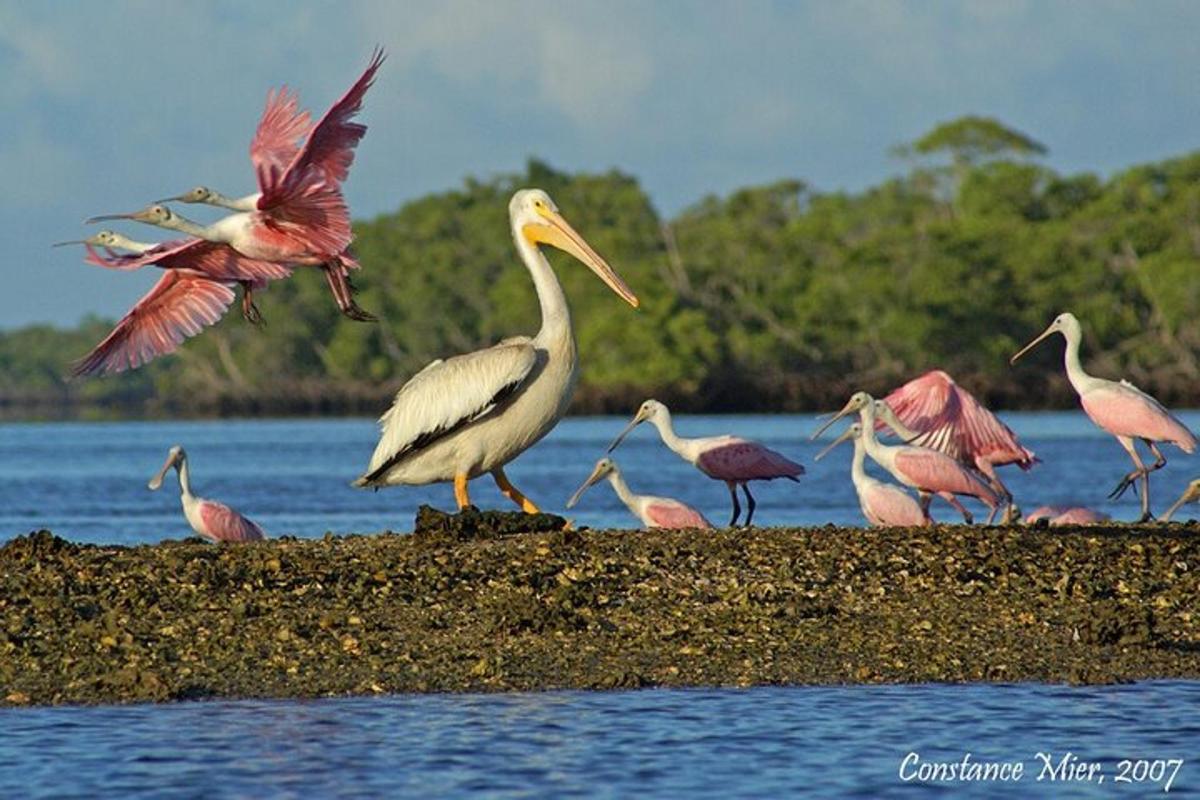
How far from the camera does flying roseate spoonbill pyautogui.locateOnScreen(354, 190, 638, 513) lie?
13.3 metres

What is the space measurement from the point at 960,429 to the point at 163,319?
583 centimetres

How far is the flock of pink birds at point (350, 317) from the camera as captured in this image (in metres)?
12.9

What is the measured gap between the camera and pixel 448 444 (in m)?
13.6

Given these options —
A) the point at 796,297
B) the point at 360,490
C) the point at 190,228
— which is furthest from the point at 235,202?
the point at 796,297

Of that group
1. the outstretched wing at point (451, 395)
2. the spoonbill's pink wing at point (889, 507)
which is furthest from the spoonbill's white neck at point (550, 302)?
the spoonbill's pink wing at point (889, 507)

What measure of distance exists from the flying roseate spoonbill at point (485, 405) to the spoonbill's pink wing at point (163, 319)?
1.39 meters

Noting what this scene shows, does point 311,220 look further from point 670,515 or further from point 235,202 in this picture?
point 670,515

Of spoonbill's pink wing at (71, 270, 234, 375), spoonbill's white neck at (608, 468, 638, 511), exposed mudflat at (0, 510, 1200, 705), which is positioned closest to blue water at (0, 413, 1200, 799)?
exposed mudflat at (0, 510, 1200, 705)

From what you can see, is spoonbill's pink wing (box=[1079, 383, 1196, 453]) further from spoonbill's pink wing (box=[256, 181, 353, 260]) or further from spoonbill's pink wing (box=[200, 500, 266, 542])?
spoonbill's pink wing (box=[200, 500, 266, 542])

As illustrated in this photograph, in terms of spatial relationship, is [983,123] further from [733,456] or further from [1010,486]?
[733,456]

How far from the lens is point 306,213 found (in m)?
13.1

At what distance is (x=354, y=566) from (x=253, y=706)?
7.45ft

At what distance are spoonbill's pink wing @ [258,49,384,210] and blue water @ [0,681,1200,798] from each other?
3303 millimetres

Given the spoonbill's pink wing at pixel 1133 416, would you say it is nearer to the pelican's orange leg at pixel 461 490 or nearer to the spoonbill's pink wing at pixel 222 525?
the pelican's orange leg at pixel 461 490
